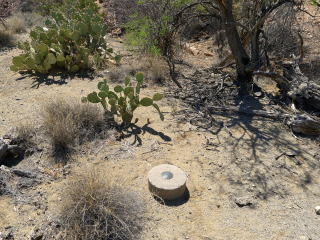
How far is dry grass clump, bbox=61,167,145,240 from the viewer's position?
2600 mm

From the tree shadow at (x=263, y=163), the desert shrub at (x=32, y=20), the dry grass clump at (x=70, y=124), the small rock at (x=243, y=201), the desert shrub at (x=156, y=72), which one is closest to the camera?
the small rock at (x=243, y=201)

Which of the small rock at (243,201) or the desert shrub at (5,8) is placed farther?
the desert shrub at (5,8)

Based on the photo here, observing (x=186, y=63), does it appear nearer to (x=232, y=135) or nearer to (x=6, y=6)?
(x=232, y=135)

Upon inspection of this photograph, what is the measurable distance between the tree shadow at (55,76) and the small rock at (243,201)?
14.6ft

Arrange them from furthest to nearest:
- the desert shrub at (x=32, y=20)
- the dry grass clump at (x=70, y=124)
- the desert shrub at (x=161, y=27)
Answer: the desert shrub at (x=32, y=20)
the desert shrub at (x=161, y=27)
the dry grass clump at (x=70, y=124)

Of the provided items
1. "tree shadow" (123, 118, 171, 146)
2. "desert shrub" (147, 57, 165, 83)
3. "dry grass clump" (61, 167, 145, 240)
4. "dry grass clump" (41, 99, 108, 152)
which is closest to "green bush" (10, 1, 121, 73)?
"desert shrub" (147, 57, 165, 83)

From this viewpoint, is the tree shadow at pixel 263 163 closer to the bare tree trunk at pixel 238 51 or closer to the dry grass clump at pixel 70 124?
the bare tree trunk at pixel 238 51

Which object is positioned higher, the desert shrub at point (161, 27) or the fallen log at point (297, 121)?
the desert shrub at point (161, 27)

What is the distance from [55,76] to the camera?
253 inches

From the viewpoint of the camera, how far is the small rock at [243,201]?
3143 millimetres

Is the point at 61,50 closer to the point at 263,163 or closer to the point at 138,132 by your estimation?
the point at 138,132

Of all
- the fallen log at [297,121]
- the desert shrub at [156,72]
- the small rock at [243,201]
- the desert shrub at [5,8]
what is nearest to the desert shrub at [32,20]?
the desert shrub at [5,8]

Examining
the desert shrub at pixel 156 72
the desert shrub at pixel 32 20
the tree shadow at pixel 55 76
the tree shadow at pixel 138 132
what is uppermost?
the desert shrub at pixel 32 20

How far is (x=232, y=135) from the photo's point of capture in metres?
4.39
